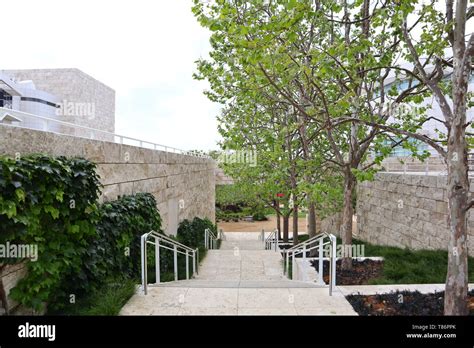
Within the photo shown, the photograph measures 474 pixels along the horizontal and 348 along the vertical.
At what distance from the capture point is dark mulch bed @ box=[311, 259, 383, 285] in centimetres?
639

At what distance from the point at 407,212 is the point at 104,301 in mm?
8607

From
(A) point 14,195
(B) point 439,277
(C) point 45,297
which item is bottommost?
(B) point 439,277

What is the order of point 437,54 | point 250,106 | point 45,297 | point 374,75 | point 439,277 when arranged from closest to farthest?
point 45,297
point 437,54
point 439,277
point 374,75
point 250,106

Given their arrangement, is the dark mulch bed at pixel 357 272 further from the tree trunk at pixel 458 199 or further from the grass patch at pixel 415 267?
the tree trunk at pixel 458 199

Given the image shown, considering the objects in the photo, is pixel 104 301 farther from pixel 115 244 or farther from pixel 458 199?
pixel 458 199

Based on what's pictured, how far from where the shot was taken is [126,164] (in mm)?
6293

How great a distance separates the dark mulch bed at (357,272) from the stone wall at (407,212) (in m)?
1.71

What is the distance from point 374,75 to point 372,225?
278 inches

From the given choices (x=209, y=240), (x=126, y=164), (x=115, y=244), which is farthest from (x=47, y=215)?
(x=209, y=240)

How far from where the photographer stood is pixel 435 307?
4273 mm

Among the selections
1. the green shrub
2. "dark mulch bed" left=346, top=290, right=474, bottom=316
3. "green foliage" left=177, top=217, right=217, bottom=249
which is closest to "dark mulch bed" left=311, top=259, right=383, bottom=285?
"dark mulch bed" left=346, top=290, right=474, bottom=316

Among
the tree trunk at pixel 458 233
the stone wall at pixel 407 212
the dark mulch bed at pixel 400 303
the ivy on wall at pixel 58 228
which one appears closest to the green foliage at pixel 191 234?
the ivy on wall at pixel 58 228
